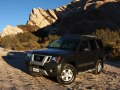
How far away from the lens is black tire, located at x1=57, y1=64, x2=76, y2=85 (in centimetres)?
1163

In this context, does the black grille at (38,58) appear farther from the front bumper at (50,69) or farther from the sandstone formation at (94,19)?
the sandstone formation at (94,19)

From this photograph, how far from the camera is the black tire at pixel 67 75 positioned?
458 inches

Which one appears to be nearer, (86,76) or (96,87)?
(96,87)

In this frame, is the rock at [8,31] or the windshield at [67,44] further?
the rock at [8,31]

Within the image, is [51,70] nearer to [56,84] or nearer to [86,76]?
[56,84]

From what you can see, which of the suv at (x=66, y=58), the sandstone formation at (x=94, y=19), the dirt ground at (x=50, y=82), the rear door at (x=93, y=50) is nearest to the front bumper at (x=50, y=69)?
the suv at (x=66, y=58)

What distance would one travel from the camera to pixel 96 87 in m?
11.3

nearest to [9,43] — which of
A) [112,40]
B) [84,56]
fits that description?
[112,40]

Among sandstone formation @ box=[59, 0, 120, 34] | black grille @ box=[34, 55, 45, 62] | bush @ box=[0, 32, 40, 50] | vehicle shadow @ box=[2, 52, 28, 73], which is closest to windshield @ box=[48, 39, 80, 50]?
black grille @ box=[34, 55, 45, 62]

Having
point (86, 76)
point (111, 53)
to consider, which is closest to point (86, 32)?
point (111, 53)

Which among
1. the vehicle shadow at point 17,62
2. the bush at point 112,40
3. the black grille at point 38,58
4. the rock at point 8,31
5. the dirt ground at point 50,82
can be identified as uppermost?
the rock at point 8,31

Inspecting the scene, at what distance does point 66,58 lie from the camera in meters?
11.7

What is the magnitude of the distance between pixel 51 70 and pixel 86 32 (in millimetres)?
40304

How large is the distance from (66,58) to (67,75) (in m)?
0.68
